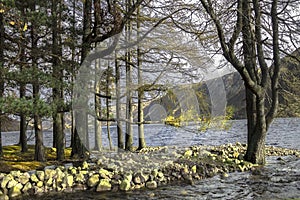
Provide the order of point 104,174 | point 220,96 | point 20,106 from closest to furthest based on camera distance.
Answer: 1. point 20,106
2. point 104,174
3. point 220,96

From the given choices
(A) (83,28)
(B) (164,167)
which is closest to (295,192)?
(B) (164,167)

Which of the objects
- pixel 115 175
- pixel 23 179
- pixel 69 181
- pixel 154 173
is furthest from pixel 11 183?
pixel 154 173

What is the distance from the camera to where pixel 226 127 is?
1153 cm

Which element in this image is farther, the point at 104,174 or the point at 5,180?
the point at 104,174

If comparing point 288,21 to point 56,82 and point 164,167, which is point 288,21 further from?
point 56,82

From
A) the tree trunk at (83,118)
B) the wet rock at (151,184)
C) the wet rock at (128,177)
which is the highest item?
the tree trunk at (83,118)

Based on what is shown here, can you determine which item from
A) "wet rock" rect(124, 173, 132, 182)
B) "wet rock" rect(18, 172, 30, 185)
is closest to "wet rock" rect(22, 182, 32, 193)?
"wet rock" rect(18, 172, 30, 185)

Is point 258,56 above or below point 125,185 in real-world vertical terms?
above

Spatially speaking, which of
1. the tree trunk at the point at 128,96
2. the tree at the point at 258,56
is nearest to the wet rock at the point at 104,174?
the tree at the point at 258,56

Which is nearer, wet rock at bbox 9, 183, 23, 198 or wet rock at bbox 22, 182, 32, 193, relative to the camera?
wet rock at bbox 9, 183, 23, 198

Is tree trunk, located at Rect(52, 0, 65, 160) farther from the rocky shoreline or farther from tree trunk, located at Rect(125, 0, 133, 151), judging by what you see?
tree trunk, located at Rect(125, 0, 133, 151)

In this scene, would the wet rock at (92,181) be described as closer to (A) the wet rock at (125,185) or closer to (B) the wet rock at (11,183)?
(A) the wet rock at (125,185)


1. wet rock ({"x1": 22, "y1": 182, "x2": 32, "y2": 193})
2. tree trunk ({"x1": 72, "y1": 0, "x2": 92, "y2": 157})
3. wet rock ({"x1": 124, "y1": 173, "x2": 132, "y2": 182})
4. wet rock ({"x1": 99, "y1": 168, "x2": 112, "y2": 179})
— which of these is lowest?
wet rock ({"x1": 22, "y1": 182, "x2": 32, "y2": 193})

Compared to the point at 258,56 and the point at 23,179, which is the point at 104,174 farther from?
the point at 258,56
